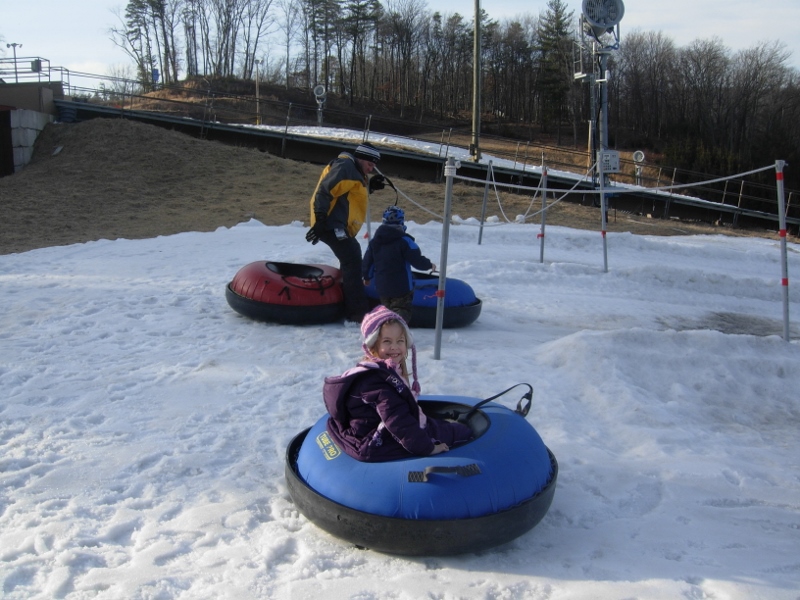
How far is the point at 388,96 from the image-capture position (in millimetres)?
63969

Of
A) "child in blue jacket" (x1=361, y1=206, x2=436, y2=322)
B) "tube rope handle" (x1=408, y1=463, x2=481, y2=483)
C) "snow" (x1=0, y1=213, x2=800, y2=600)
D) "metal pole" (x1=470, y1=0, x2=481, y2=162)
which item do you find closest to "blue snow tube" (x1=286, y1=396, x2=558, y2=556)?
"tube rope handle" (x1=408, y1=463, x2=481, y2=483)

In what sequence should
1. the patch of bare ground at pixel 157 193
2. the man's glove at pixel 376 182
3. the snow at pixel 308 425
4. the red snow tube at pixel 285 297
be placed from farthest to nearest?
1. the patch of bare ground at pixel 157 193
2. the man's glove at pixel 376 182
3. the red snow tube at pixel 285 297
4. the snow at pixel 308 425

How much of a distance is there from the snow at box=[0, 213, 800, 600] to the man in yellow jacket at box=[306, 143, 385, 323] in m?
0.63

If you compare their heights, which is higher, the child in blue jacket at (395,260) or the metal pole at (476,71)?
the metal pole at (476,71)

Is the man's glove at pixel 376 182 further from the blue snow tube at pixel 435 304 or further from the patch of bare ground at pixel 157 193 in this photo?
the patch of bare ground at pixel 157 193

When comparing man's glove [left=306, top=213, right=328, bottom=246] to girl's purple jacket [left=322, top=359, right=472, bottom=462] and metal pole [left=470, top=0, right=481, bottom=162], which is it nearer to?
girl's purple jacket [left=322, top=359, right=472, bottom=462]

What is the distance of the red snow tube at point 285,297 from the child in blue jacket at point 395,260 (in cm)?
75

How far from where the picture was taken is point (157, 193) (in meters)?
18.0

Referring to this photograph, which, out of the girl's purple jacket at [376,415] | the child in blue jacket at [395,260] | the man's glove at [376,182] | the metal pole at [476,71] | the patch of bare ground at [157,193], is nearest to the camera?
the girl's purple jacket at [376,415]

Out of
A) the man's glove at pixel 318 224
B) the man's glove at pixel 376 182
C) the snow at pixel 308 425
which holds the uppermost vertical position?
the man's glove at pixel 376 182

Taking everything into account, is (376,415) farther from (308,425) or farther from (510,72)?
(510,72)

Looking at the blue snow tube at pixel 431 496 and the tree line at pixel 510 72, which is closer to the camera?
the blue snow tube at pixel 431 496

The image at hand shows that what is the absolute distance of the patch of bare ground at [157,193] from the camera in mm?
14812

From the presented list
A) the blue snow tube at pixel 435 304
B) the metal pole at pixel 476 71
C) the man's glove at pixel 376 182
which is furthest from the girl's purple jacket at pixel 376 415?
the metal pole at pixel 476 71
